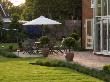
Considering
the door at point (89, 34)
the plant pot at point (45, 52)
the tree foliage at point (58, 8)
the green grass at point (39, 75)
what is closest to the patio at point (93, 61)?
the plant pot at point (45, 52)

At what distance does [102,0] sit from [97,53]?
331 cm

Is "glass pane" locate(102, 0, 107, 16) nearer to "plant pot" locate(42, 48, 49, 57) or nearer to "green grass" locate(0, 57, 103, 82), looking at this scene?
"plant pot" locate(42, 48, 49, 57)

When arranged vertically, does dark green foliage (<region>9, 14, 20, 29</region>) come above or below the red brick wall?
below

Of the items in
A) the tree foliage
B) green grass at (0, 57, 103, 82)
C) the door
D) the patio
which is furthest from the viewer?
the tree foliage

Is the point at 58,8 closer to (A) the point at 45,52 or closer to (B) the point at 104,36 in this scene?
(B) the point at 104,36

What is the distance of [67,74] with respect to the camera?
16266 mm

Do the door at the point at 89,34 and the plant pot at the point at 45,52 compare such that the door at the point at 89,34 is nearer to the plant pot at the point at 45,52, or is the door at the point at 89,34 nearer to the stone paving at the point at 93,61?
the plant pot at the point at 45,52

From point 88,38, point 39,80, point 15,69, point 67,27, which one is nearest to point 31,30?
point 67,27

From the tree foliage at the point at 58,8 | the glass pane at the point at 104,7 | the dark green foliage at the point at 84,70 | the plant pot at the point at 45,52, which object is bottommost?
the plant pot at the point at 45,52

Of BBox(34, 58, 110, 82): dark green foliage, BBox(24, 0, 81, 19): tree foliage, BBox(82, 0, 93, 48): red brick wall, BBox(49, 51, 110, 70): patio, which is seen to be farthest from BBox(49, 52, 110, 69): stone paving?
BBox(24, 0, 81, 19): tree foliage

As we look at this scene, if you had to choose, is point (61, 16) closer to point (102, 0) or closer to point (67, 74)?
point (102, 0)

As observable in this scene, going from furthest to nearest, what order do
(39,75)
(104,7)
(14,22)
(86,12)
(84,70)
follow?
(14,22), (86,12), (104,7), (84,70), (39,75)

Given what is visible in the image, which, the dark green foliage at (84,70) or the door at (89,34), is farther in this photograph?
the door at (89,34)

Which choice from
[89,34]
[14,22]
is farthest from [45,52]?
[14,22]
